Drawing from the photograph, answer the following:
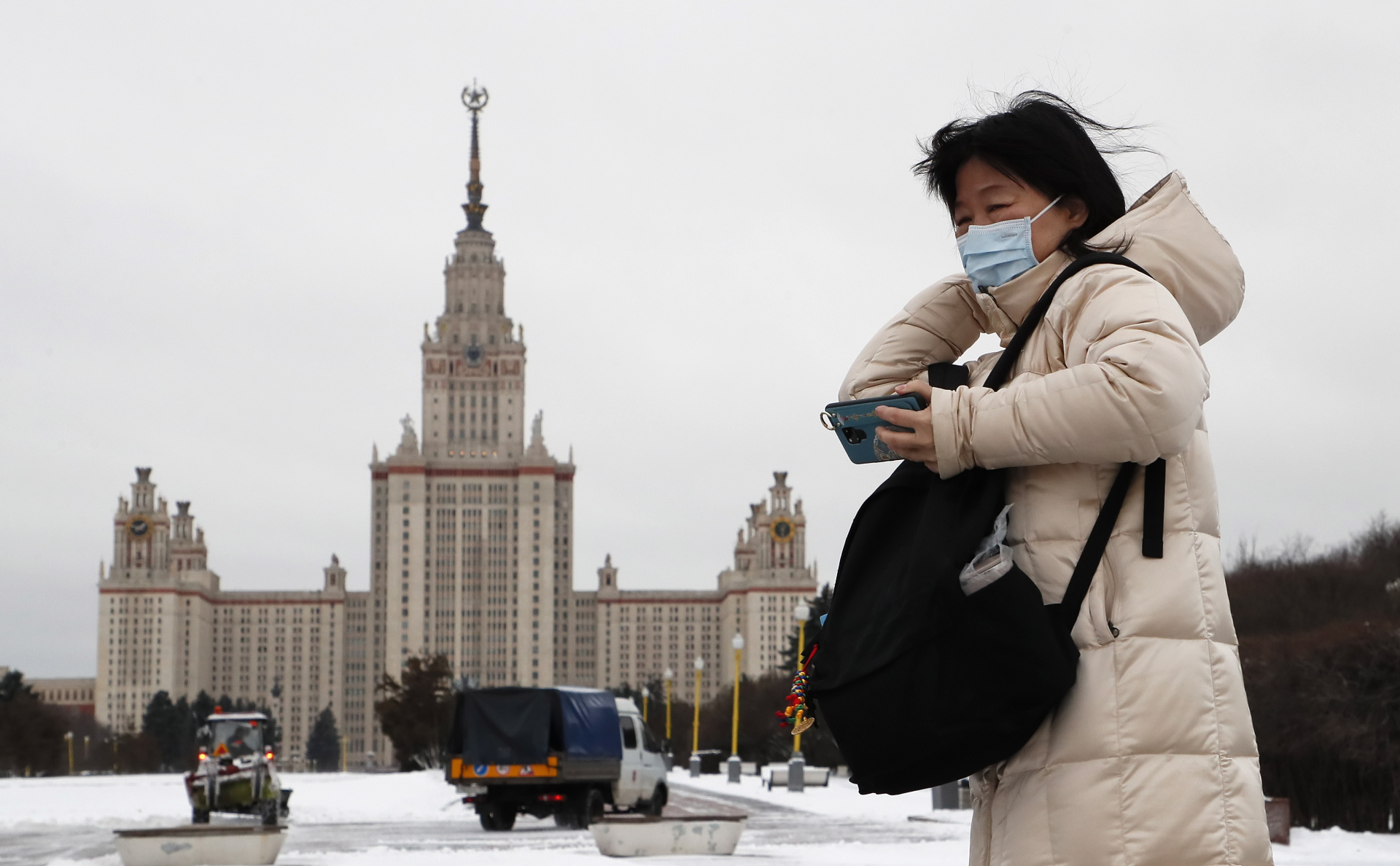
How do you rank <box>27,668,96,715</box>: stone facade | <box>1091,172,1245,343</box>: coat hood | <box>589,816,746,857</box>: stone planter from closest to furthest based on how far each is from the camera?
<box>1091,172,1245,343</box>: coat hood < <box>589,816,746,857</box>: stone planter < <box>27,668,96,715</box>: stone facade

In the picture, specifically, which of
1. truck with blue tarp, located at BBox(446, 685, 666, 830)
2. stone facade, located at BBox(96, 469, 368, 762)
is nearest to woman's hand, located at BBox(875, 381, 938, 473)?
truck with blue tarp, located at BBox(446, 685, 666, 830)

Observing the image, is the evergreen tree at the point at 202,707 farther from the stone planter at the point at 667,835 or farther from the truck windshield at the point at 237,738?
the stone planter at the point at 667,835

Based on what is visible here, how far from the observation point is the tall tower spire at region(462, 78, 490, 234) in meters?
156

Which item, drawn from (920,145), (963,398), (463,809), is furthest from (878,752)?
(463,809)

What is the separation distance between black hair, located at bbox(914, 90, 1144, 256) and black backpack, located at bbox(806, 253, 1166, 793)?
63 centimetres

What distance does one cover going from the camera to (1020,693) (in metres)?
2.50

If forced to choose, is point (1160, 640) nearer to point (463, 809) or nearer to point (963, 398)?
point (963, 398)

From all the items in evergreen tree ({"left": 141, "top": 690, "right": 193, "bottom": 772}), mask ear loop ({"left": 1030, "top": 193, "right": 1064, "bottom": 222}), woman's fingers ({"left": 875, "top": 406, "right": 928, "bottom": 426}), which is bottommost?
A: evergreen tree ({"left": 141, "top": 690, "right": 193, "bottom": 772})

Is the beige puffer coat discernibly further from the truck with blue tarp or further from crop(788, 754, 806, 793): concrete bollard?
crop(788, 754, 806, 793): concrete bollard

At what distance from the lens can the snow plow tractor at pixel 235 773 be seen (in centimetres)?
2394

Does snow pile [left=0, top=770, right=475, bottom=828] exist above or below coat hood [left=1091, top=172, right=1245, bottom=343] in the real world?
below

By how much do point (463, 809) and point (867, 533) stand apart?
2905 centimetres

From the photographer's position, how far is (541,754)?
22.2 metres

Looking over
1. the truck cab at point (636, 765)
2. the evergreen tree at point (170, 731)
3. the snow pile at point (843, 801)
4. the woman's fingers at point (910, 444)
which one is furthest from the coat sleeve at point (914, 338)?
the evergreen tree at point (170, 731)
